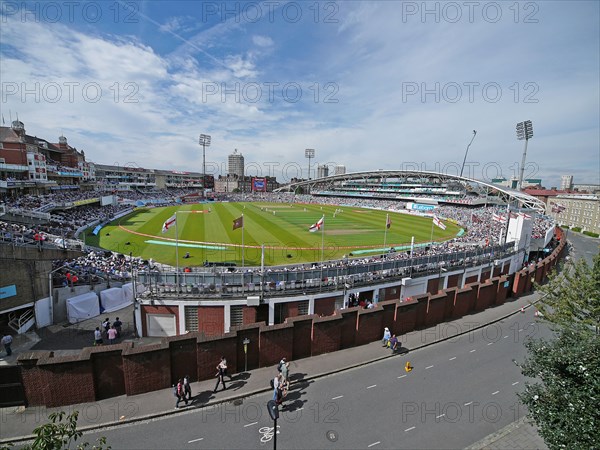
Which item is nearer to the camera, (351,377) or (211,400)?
(211,400)

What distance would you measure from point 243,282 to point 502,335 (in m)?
14.5

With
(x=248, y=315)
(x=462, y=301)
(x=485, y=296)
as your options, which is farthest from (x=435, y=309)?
(x=248, y=315)

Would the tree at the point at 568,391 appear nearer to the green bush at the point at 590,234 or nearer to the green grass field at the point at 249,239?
the green grass field at the point at 249,239

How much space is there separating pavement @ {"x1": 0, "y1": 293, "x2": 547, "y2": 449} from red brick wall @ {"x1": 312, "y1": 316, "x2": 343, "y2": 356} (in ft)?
1.00

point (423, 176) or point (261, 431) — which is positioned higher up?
point (423, 176)

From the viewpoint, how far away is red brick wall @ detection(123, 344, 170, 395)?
1024cm

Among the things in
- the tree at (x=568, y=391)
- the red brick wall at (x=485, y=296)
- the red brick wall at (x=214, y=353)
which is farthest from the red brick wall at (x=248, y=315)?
the red brick wall at (x=485, y=296)

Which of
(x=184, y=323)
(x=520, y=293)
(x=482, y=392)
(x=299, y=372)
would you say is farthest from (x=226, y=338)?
(x=520, y=293)

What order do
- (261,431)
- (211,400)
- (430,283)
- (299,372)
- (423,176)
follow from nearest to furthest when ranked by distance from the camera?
1. (261,431)
2. (211,400)
3. (299,372)
4. (430,283)
5. (423,176)

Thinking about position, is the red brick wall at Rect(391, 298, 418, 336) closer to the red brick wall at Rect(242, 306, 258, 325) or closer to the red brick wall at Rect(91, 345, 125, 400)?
the red brick wall at Rect(242, 306, 258, 325)

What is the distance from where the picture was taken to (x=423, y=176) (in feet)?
346

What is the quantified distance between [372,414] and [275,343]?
4.48 metres

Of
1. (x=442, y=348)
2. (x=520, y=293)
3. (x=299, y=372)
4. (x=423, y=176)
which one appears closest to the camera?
(x=299, y=372)

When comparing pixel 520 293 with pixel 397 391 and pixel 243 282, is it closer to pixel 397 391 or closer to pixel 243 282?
pixel 397 391
